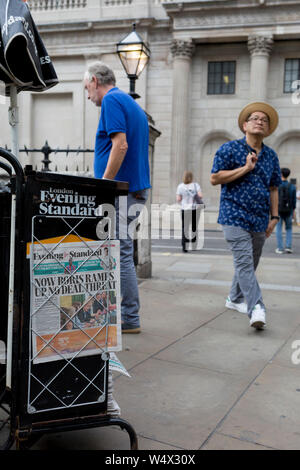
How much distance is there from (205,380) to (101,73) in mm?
2560

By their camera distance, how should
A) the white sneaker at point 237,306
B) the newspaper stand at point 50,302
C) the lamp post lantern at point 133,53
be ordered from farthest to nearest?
the lamp post lantern at point 133,53, the white sneaker at point 237,306, the newspaper stand at point 50,302

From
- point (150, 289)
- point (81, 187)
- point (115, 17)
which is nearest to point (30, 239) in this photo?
point (81, 187)

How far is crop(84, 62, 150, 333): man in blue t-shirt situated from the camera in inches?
150

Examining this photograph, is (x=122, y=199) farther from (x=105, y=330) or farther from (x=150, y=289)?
(x=150, y=289)

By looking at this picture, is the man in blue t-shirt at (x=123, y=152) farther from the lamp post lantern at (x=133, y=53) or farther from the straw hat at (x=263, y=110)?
the lamp post lantern at (x=133, y=53)

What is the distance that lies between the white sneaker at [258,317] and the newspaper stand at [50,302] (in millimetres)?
2273

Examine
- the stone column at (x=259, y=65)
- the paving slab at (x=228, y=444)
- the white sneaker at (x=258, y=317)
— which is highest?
the stone column at (x=259, y=65)

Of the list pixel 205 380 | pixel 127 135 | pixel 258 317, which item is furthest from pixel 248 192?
pixel 205 380

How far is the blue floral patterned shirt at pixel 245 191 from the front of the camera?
439 centimetres

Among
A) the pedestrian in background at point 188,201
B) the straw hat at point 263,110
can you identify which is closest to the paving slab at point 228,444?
the straw hat at point 263,110

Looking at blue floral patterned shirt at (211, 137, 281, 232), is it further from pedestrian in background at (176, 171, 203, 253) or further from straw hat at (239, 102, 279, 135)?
pedestrian in background at (176, 171, 203, 253)

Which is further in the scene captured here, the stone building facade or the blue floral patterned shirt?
the stone building facade

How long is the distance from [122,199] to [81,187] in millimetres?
1830

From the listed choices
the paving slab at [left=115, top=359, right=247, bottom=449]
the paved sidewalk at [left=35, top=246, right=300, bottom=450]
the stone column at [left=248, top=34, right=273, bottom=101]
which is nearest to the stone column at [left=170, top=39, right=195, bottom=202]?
the stone column at [left=248, top=34, right=273, bottom=101]
